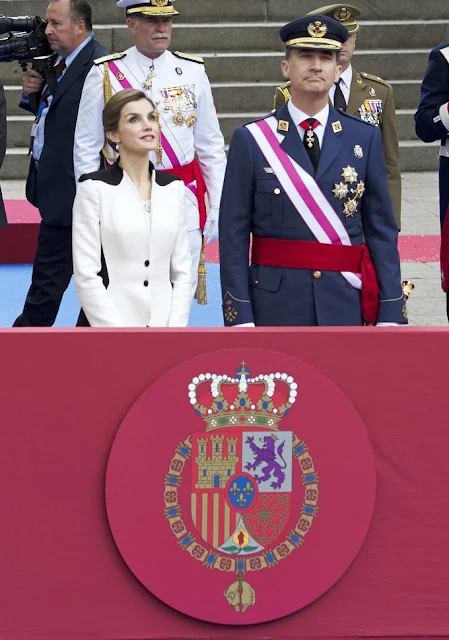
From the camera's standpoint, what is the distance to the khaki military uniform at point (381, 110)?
19.3ft

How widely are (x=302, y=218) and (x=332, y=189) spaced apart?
0.14 m

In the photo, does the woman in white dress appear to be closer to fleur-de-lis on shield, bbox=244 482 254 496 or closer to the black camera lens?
fleur-de-lis on shield, bbox=244 482 254 496

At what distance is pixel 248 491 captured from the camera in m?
3.60

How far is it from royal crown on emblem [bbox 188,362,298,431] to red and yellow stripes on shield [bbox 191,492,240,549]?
193mm

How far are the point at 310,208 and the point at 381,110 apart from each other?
1.75 m

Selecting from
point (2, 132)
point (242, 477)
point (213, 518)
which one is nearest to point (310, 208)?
point (242, 477)

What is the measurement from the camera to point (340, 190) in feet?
14.1

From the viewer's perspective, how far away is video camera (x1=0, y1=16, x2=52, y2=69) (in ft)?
22.2

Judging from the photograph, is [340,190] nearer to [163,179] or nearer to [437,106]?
[163,179]

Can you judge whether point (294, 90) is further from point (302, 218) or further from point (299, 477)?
point (299, 477)

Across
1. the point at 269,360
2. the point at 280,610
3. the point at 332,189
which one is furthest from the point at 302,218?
the point at 280,610

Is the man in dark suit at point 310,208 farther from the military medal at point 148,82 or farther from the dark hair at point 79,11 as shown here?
the dark hair at point 79,11

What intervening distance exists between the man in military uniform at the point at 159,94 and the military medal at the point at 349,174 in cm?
157

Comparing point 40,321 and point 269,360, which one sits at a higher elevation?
point 269,360
